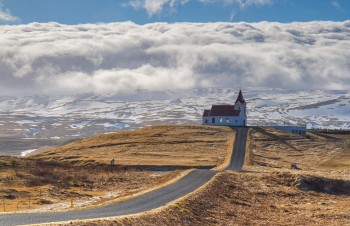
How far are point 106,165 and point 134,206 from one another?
48616mm

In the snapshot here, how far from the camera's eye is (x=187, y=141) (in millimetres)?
121625

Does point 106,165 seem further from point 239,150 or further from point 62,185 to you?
point 239,150

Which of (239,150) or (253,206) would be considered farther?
(239,150)

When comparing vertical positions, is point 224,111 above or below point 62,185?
above

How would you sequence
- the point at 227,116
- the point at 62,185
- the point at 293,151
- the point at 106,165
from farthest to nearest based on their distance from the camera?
the point at 227,116, the point at 293,151, the point at 106,165, the point at 62,185

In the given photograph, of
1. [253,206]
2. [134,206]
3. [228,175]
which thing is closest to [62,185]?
[228,175]

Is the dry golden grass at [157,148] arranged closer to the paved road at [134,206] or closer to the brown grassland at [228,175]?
the brown grassland at [228,175]

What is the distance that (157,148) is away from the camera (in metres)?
115

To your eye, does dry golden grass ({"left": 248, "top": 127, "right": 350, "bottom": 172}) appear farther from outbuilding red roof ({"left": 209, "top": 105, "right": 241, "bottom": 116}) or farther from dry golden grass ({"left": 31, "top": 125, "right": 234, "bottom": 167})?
outbuilding red roof ({"left": 209, "top": 105, "right": 241, "bottom": 116})

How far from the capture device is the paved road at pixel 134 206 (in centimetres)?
3616

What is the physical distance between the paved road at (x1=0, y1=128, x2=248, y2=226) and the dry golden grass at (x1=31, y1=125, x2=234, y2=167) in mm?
28894

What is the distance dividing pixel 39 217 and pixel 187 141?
8541cm

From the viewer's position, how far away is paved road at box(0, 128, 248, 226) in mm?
36156

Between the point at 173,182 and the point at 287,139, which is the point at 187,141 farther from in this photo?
the point at 173,182
